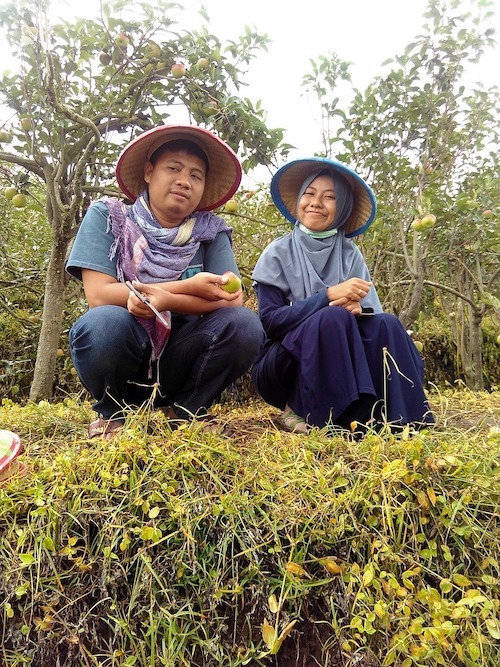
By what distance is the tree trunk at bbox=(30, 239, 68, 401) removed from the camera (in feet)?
8.93

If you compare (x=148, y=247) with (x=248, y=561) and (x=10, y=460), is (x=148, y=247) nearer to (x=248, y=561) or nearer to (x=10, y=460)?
(x=10, y=460)

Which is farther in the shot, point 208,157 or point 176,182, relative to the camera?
point 208,157

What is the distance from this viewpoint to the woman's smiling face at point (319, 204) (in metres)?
2.32

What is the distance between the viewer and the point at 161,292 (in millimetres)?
1827

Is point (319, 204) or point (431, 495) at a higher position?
point (319, 204)

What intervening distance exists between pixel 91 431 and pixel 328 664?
110 cm

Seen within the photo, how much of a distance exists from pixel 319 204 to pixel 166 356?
1.00 meters

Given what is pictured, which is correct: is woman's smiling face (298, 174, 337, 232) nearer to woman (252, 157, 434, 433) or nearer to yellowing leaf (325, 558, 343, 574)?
woman (252, 157, 434, 433)

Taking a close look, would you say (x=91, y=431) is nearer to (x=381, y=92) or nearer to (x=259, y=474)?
→ (x=259, y=474)

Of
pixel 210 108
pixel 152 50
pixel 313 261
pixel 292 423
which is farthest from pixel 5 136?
pixel 292 423

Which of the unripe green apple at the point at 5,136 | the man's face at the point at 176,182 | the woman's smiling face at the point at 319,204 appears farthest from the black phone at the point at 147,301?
the unripe green apple at the point at 5,136

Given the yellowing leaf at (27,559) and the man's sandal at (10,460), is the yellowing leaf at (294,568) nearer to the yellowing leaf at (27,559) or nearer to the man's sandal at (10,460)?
the yellowing leaf at (27,559)

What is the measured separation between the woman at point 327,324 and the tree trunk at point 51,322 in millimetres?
1135

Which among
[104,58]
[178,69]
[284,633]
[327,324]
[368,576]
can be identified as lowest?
[284,633]
